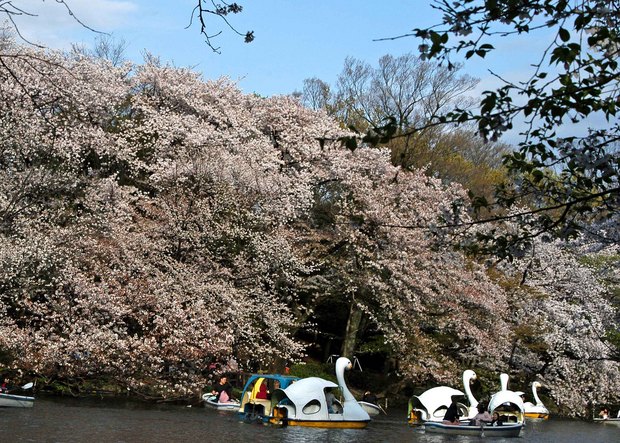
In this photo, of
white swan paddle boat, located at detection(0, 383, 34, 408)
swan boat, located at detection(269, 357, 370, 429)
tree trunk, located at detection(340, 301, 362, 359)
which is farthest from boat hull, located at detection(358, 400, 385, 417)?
white swan paddle boat, located at detection(0, 383, 34, 408)

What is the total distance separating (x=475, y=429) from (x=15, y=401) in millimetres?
13885

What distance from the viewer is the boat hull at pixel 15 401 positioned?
23.5 metres

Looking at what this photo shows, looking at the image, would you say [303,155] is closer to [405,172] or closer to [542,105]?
[405,172]

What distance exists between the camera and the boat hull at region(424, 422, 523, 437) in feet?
87.5

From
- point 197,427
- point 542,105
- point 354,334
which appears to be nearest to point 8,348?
point 197,427

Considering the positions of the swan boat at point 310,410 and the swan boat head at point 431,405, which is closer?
the swan boat at point 310,410

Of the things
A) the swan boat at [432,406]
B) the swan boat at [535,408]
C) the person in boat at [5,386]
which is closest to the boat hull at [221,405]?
the swan boat at [432,406]

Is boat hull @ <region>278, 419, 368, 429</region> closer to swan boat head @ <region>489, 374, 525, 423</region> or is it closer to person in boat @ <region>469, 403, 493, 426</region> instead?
person in boat @ <region>469, 403, 493, 426</region>

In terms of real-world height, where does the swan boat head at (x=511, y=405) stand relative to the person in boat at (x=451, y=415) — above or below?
above

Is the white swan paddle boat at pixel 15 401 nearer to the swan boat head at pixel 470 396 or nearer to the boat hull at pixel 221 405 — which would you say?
the boat hull at pixel 221 405

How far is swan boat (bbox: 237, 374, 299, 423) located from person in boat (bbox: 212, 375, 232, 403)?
1305 millimetres

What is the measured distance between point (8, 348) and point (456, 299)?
16.4 metres

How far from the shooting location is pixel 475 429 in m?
27.0

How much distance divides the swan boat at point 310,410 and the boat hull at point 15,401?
6897 millimetres
